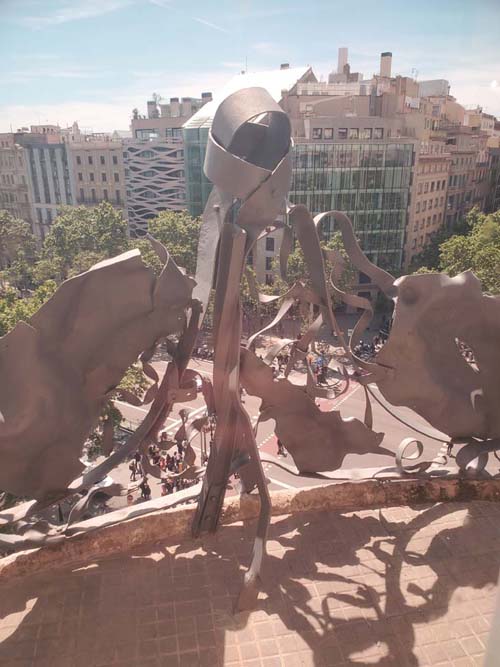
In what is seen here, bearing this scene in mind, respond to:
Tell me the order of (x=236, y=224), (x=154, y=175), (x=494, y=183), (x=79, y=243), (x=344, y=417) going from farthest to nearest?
1. (x=494, y=183)
2. (x=154, y=175)
3. (x=79, y=243)
4. (x=344, y=417)
5. (x=236, y=224)

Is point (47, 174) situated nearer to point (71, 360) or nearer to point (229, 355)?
point (71, 360)

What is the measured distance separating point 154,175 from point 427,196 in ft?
73.6

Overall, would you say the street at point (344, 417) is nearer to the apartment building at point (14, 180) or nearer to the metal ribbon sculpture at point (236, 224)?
the metal ribbon sculpture at point (236, 224)

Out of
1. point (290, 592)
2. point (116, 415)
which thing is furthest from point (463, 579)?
point (116, 415)

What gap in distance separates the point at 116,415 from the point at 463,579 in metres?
10.4

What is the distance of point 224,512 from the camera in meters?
9.19

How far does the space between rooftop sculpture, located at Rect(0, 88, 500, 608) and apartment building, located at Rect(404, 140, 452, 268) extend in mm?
31349

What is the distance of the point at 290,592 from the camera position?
7641mm

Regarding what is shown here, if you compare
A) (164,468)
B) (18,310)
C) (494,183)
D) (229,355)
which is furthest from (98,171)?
(229,355)

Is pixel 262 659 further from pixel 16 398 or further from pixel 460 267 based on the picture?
pixel 460 267

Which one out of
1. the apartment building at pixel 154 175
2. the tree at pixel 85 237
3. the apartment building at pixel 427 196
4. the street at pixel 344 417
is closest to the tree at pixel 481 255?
the street at pixel 344 417

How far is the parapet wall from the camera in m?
8.09

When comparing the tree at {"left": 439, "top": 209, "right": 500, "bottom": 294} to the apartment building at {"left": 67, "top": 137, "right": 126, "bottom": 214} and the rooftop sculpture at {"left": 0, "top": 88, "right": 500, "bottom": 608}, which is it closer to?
the rooftop sculpture at {"left": 0, "top": 88, "right": 500, "bottom": 608}

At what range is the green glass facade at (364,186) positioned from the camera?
116 feet
